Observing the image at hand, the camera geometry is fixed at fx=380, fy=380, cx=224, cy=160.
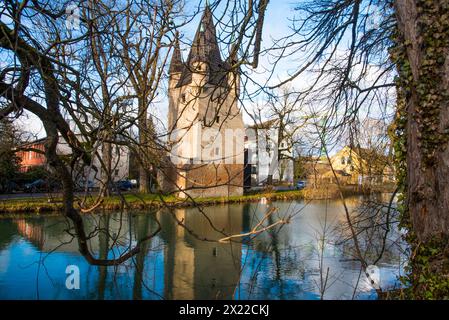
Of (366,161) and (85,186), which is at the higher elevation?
(366,161)

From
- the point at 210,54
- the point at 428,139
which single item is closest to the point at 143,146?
the point at 210,54

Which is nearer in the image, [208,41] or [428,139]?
[428,139]

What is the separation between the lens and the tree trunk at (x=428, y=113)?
243 centimetres

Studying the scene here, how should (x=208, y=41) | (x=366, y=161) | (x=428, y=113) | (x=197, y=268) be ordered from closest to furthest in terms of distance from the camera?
(x=428, y=113) → (x=208, y=41) → (x=366, y=161) → (x=197, y=268)

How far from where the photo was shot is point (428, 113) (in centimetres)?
247

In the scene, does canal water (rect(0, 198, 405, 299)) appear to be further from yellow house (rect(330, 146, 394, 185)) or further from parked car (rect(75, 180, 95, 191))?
parked car (rect(75, 180, 95, 191))

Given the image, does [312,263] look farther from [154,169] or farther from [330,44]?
[154,169]

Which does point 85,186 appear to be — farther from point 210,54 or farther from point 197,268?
point 197,268

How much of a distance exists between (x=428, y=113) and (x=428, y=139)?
0.55 ft

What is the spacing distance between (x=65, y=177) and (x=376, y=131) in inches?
170

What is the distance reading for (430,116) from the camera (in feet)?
8.09

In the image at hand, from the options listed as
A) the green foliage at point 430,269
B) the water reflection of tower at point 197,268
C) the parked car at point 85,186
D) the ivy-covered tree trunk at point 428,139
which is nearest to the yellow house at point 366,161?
the water reflection of tower at point 197,268

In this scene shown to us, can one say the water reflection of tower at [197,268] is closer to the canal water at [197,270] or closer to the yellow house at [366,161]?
the canal water at [197,270]

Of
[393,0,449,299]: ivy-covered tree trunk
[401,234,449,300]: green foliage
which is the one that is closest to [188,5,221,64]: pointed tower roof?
[393,0,449,299]: ivy-covered tree trunk
